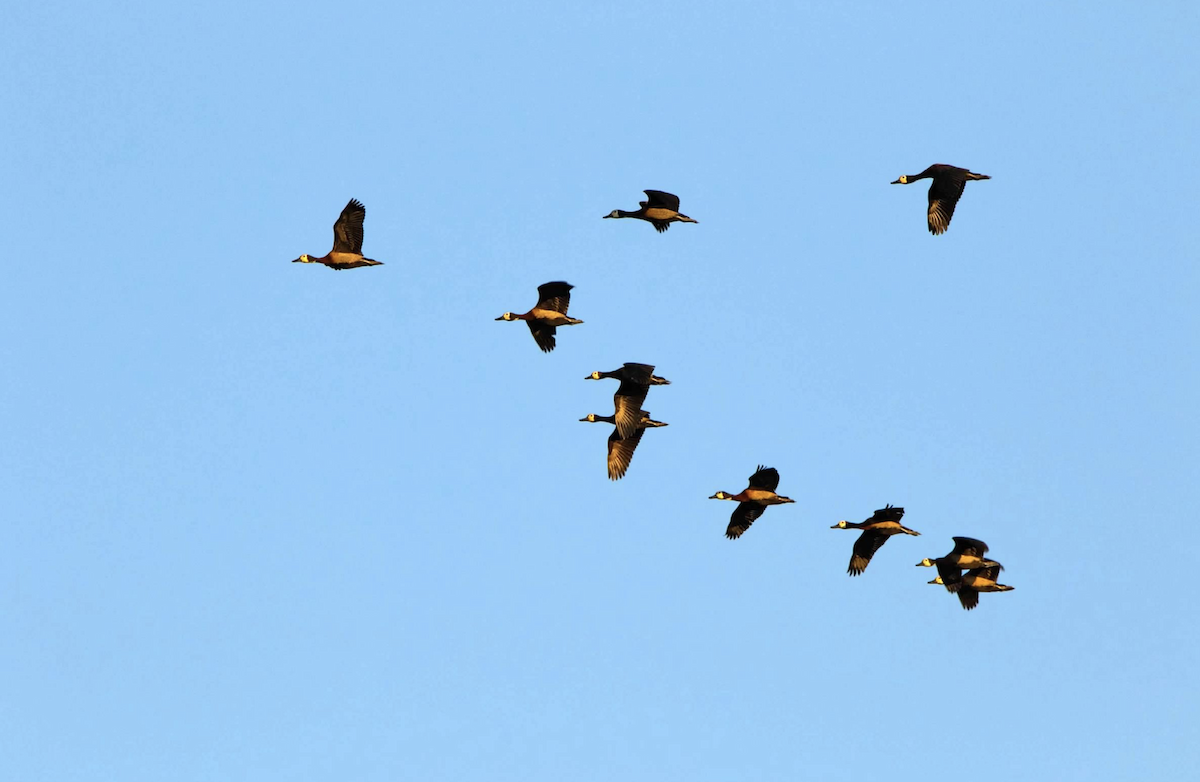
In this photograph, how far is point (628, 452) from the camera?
77.9 m

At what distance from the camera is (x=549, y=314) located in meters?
79.1

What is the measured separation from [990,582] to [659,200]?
15424 millimetres

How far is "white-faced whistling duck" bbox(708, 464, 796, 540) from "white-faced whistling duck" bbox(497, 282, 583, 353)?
7149 mm

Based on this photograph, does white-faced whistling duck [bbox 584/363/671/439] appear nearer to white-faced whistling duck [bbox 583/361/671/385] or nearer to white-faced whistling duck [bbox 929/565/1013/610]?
white-faced whistling duck [bbox 583/361/671/385]

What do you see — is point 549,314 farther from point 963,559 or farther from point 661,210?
point 963,559

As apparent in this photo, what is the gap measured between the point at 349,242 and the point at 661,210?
9.07 meters

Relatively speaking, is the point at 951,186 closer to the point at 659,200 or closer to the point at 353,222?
the point at 659,200

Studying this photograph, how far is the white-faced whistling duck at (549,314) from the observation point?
78.9 meters

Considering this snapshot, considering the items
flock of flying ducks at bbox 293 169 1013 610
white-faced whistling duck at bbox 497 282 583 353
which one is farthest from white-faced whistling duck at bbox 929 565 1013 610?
white-faced whistling duck at bbox 497 282 583 353

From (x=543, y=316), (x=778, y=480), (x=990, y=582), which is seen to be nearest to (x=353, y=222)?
(x=543, y=316)

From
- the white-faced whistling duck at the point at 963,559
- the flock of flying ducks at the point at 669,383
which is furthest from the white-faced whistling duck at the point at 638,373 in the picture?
the white-faced whistling duck at the point at 963,559

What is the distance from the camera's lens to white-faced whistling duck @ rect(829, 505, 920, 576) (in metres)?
79.8

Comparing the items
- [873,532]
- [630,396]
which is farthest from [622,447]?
[873,532]

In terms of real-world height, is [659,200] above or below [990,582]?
above
